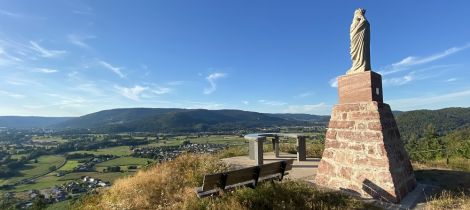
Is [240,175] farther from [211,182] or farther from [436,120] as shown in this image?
[436,120]

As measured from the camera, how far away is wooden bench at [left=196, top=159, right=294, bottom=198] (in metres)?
5.82

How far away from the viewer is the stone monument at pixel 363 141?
7051mm

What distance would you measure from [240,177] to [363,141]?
3116 millimetres

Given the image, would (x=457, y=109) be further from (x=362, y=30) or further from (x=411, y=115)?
(x=362, y=30)

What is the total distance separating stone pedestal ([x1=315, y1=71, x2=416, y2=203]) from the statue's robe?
10.0 inches

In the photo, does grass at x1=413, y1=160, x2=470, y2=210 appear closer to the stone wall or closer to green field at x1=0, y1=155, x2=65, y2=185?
the stone wall

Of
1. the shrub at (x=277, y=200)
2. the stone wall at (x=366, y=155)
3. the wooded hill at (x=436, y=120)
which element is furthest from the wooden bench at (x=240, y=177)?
the wooded hill at (x=436, y=120)

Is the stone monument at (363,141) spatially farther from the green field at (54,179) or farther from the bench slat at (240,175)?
the green field at (54,179)

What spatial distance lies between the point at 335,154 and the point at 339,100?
54.6 inches

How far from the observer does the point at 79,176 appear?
39.4m

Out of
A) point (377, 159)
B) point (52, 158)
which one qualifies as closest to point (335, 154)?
point (377, 159)

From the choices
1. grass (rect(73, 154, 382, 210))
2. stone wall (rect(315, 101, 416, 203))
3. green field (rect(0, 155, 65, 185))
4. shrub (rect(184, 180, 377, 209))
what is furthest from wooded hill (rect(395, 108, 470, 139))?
green field (rect(0, 155, 65, 185))

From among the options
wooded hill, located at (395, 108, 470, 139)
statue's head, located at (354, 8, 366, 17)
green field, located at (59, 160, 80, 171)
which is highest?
statue's head, located at (354, 8, 366, 17)

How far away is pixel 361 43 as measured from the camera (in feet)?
25.9
